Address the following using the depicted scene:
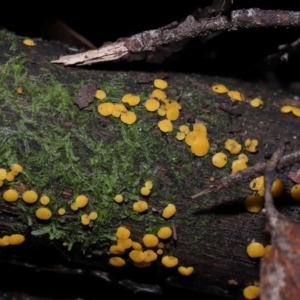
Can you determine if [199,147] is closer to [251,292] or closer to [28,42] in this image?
[251,292]

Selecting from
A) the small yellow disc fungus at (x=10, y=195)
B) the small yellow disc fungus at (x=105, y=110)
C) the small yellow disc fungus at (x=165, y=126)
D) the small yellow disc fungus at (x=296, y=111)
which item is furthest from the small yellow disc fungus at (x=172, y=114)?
the small yellow disc fungus at (x=10, y=195)

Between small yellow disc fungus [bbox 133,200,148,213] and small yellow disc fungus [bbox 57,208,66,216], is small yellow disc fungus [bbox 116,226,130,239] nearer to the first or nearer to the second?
small yellow disc fungus [bbox 133,200,148,213]

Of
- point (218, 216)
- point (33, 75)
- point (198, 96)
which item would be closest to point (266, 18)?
point (198, 96)

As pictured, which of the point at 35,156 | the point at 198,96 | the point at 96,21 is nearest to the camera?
the point at 35,156

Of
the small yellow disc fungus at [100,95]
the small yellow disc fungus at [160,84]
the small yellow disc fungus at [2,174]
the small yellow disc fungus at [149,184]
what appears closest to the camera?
the small yellow disc fungus at [2,174]

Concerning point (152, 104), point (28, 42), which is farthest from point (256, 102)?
point (28, 42)

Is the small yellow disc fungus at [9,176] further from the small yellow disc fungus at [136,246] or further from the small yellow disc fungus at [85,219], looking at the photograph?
the small yellow disc fungus at [136,246]

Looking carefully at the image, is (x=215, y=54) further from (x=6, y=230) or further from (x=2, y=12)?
(x=6, y=230)
